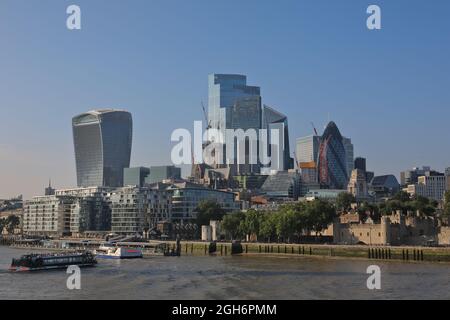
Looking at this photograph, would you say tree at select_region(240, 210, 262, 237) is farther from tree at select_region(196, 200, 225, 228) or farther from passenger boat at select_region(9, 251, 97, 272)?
passenger boat at select_region(9, 251, 97, 272)

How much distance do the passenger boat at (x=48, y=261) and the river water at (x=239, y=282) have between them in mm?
2178

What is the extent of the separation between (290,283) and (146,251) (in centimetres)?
7269

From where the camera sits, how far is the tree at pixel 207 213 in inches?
7515

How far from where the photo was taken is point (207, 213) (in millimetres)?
191500

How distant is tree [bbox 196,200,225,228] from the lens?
190875 mm

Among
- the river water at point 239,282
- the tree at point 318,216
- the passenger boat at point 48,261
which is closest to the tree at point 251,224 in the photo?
the tree at point 318,216

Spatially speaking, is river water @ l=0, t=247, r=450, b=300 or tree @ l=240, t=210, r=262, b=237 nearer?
river water @ l=0, t=247, r=450, b=300

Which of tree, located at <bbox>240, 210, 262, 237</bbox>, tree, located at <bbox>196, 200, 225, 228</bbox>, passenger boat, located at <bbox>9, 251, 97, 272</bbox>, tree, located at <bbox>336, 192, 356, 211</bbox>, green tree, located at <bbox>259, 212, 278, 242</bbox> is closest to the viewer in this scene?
passenger boat, located at <bbox>9, 251, 97, 272</bbox>

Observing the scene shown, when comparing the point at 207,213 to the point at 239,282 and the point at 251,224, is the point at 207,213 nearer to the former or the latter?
the point at 251,224

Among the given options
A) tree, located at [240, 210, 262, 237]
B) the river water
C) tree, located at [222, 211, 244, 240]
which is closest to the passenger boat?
the river water

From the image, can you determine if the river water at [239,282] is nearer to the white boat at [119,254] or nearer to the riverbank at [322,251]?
the riverbank at [322,251]

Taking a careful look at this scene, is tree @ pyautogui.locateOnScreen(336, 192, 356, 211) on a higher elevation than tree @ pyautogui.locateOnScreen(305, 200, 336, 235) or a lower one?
higher

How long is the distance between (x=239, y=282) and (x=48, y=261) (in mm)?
36643

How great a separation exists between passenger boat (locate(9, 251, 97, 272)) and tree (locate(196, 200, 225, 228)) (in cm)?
9297
